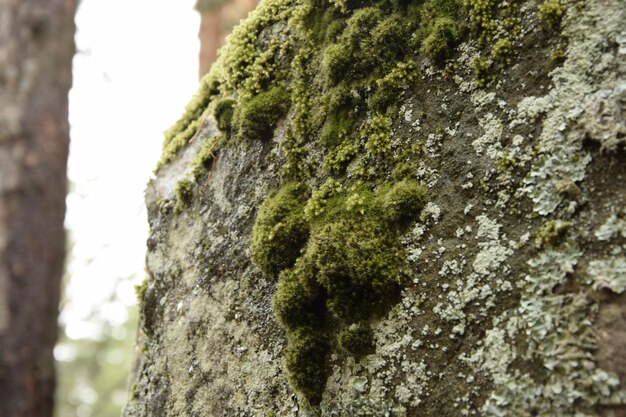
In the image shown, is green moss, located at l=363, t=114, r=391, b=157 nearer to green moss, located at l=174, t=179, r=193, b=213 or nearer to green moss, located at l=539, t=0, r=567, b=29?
green moss, located at l=539, t=0, r=567, b=29

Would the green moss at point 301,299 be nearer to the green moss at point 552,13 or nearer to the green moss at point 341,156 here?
the green moss at point 341,156

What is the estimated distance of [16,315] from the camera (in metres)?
2.32

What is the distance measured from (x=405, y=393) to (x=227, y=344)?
110 cm

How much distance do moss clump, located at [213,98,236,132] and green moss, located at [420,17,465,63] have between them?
1.31 m

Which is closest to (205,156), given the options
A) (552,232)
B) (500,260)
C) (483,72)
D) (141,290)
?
(141,290)

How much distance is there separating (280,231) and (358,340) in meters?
0.65

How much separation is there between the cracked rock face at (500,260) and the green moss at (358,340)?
34mm

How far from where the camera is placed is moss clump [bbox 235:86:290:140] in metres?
2.60

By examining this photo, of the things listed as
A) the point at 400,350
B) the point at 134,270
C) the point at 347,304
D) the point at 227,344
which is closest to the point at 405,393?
the point at 400,350

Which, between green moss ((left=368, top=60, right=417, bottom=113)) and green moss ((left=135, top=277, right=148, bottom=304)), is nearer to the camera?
green moss ((left=368, top=60, right=417, bottom=113))

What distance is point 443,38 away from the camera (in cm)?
198

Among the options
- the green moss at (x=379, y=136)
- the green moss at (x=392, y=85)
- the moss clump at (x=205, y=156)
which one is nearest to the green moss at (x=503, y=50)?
the green moss at (x=392, y=85)

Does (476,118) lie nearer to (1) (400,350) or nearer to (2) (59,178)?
(1) (400,350)

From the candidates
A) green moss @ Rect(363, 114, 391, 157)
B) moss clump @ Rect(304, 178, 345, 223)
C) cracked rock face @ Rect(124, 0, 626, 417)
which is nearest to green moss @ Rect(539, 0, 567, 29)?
cracked rock face @ Rect(124, 0, 626, 417)
